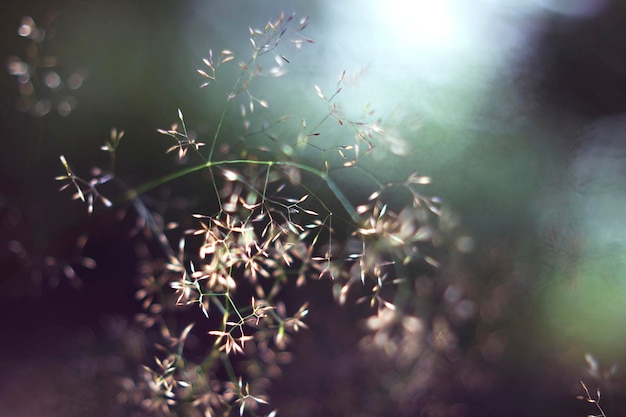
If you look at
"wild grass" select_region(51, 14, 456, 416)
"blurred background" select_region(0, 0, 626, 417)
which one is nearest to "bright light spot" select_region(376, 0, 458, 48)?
"blurred background" select_region(0, 0, 626, 417)

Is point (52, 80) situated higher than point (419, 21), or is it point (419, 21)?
Result: point (419, 21)

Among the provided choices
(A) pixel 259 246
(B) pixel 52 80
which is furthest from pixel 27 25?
(A) pixel 259 246

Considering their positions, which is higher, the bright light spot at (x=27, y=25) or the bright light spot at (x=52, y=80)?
the bright light spot at (x=27, y=25)

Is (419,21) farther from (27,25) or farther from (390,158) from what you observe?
(27,25)

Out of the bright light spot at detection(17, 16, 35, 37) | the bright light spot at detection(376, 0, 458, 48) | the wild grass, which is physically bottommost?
the wild grass

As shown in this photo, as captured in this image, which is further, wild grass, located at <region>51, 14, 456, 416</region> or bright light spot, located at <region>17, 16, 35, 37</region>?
bright light spot, located at <region>17, 16, 35, 37</region>

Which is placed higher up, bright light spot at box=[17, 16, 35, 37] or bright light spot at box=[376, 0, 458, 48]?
bright light spot at box=[376, 0, 458, 48]

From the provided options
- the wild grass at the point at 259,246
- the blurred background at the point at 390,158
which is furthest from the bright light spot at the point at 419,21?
the wild grass at the point at 259,246

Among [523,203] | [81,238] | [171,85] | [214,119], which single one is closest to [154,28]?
[171,85]

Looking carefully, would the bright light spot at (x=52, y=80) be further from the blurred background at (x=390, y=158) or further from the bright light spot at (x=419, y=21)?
the bright light spot at (x=419, y=21)

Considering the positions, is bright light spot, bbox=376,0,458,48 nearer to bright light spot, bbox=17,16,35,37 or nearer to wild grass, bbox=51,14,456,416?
wild grass, bbox=51,14,456,416
